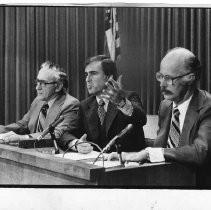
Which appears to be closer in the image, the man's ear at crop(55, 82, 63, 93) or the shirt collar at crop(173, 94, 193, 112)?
the shirt collar at crop(173, 94, 193, 112)

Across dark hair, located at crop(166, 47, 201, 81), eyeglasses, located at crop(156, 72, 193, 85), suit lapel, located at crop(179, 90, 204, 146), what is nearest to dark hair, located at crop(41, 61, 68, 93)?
eyeglasses, located at crop(156, 72, 193, 85)

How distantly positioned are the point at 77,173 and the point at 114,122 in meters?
0.69

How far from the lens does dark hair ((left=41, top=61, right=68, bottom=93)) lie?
3.21 m

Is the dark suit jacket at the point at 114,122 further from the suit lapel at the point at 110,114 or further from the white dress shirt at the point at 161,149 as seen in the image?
the white dress shirt at the point at 161,149

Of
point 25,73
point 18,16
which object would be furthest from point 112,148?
point 18,16

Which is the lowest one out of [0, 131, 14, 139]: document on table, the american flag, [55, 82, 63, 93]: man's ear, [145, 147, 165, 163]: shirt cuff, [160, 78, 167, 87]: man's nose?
[145, 147, 165, 163]: shirt cuff

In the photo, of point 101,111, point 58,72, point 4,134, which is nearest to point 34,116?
point 4,134

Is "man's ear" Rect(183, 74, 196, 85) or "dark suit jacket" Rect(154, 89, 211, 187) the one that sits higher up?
"man's ear" Rect(183, 74, 196, 85)

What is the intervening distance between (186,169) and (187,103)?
50 centimetres

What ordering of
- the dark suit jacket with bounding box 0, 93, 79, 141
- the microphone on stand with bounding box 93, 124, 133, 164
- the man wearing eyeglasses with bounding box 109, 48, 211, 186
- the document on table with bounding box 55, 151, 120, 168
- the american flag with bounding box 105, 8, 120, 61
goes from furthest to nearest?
the dark suit jacket with bounding box 0, 93, 79, 141
the american flag with bounding box 105, 8, 120, 61
the man wearing eyeglasses with bounding box 109, 48, 211, 186
the microphone on stand with bounding box 93, 124, 133, 164
the document on table with bounding box 55, 151, 120, 168

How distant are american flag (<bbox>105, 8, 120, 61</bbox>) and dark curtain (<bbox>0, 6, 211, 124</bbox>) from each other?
4cm

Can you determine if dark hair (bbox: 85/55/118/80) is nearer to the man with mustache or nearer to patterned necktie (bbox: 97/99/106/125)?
the man with mustache

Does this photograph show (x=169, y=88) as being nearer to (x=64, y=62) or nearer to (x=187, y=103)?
(x=187, y=103)

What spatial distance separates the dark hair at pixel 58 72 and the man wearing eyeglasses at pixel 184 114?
0.74m
